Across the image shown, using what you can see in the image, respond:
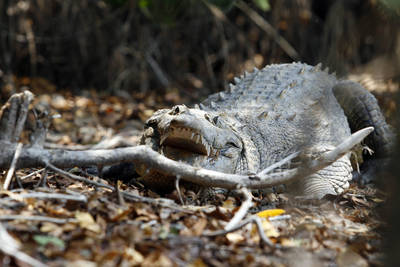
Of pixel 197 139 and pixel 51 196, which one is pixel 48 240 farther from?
pixel 197 139

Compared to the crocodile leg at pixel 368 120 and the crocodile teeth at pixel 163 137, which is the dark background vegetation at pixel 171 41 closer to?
the crocodile leg at pixel 368 120

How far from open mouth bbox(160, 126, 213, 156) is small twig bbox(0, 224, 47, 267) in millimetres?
1263

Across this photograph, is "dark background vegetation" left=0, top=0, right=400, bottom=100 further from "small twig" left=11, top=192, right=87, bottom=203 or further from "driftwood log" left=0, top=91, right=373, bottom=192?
"small twig" left=11, top=192, right=87, bottom=203

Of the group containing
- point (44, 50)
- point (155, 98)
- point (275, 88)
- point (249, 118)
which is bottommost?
point (249, 118)

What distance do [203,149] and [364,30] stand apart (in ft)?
20.5

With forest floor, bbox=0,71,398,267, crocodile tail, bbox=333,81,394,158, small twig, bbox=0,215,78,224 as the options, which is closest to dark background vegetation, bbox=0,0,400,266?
crocodile tail, bbox=333,81,394,158

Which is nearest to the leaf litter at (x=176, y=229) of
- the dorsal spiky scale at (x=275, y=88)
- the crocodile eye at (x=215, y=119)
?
the crocodile eye at (x=215, y=119)

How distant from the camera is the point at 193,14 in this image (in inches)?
317

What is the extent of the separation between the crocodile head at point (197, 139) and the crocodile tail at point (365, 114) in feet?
5.53

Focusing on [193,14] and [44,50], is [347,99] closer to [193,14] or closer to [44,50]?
[193,14]

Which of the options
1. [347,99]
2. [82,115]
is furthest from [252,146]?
[82,115]

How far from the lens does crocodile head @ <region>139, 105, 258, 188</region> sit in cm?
290

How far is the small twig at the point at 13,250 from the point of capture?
5.79 feet

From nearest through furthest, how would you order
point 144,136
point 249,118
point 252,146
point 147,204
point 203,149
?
point 147,204 → point 203,149 → point 144,136 → point 252,146 → point 249,118
